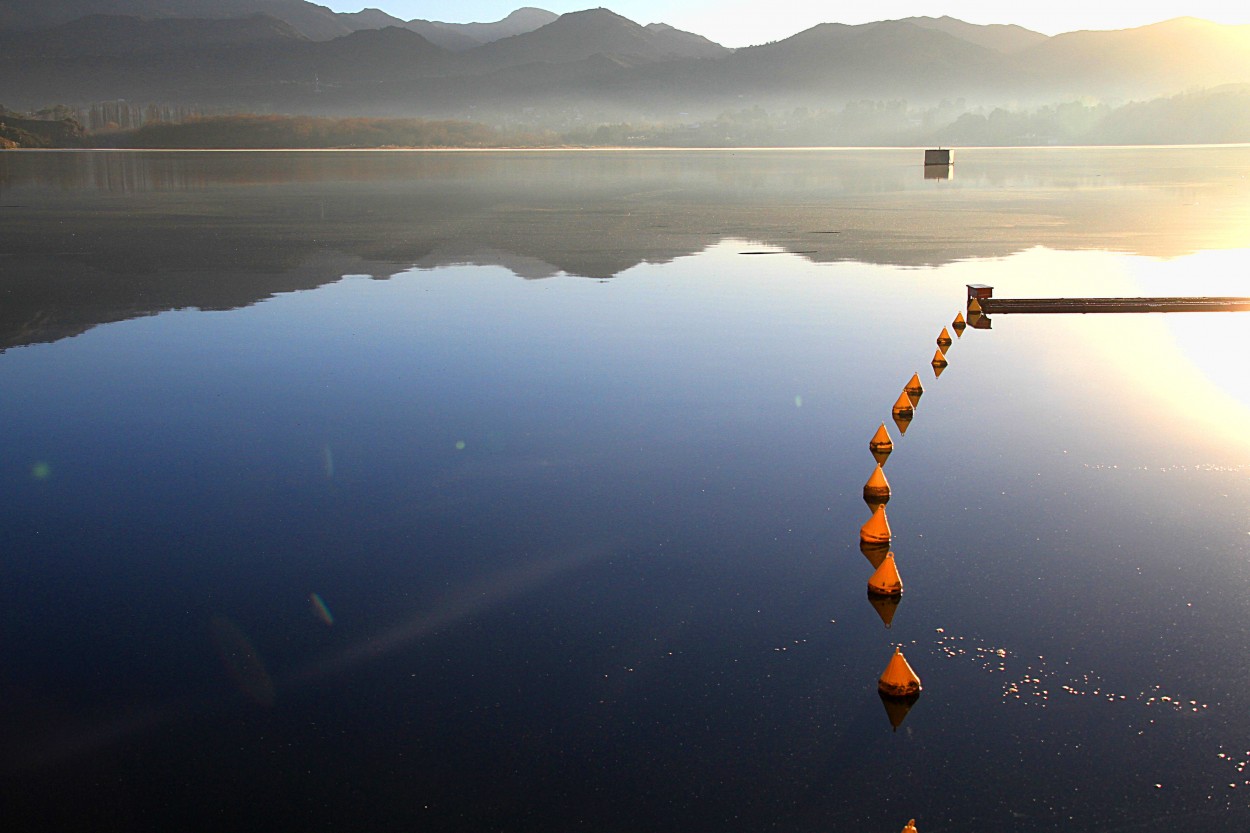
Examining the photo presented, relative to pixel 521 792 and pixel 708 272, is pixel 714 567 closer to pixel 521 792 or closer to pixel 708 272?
pixel 521 792

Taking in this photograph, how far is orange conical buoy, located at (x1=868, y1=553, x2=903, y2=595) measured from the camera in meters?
6.95

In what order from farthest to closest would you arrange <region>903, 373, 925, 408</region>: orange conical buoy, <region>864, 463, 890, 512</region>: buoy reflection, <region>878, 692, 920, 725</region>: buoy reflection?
1. <region>903, 373, 925, 408</region>: orange conical buoy
2. <region>864, 463, 890, 512</region>: buoy reflection
3. <region>878, 692, 920, 725</region>: buoy reflection

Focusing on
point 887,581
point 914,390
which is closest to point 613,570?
point 887,581

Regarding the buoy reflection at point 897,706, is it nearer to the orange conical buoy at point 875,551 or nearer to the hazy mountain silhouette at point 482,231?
the orange conical buoy at point 875,551

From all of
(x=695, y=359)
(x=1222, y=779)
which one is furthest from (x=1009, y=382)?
(x=1222, y=779)

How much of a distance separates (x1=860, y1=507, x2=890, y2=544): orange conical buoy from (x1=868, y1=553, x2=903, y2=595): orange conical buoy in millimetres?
781

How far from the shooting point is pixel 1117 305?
17.7 meters

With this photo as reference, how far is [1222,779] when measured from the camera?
499 cm

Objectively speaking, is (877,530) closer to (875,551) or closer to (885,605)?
(875,551)

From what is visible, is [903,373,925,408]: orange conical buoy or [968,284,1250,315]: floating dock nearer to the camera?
[903,373,925,408]: orange conical buoy

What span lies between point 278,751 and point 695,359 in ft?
31.3

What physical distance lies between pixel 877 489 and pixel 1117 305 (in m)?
10.9

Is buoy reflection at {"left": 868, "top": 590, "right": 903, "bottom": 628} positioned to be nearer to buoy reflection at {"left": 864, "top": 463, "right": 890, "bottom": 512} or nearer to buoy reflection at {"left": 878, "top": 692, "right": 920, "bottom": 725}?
buoy reflection at {"left": 878, "top": 692, "right": 920, "bottom": 725}

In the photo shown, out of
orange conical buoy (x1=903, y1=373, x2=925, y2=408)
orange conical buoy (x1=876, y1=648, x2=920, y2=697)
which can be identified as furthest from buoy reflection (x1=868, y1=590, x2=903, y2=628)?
orange conical buoy (x1=903, y1=373, x2=925, y2=408)
